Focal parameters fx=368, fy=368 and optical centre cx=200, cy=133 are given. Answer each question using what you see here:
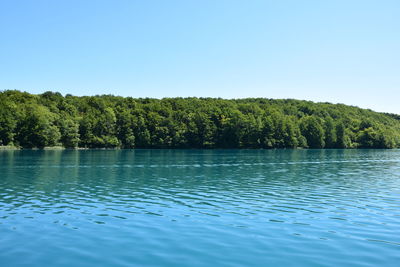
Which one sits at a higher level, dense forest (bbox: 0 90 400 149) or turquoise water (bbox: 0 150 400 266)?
dense forest (bbox: 0 90 400 149)

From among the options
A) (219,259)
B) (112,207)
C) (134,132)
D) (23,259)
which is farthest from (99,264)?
(134,132)

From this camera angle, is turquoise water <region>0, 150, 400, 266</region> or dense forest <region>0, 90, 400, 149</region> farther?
dense forest <region>0, 90, 400, 149</region>

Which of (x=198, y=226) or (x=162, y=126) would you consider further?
(x=162, y=126)

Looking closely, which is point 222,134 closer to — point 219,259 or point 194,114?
point 194,114

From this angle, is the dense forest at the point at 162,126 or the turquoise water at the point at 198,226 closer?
the turquoise water at the point at 198,226

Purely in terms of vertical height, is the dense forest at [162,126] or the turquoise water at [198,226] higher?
the dense forest at [162,126]

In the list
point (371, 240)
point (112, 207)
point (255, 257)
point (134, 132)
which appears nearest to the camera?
point (255, 257)

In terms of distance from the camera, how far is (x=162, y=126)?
6604 inches

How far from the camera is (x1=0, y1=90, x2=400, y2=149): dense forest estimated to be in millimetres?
136000

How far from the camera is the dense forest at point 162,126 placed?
13600 cm

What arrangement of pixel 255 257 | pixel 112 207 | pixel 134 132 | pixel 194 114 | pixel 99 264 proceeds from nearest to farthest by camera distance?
1. pixel 99 264
2. pixel 255 257
3. pixel 112 207
4. pixel 134 132
5. pixel 194 114

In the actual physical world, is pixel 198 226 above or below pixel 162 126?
below

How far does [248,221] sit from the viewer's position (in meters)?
19.9

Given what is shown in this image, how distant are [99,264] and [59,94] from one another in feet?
568
